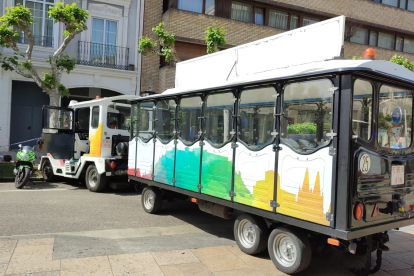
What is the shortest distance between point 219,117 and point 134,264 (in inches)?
96.1

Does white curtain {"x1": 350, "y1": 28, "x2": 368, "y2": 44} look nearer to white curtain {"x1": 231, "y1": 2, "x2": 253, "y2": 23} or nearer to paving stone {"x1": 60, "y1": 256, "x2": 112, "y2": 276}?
white curtain {"x1": 231, "y1": 2, "x2": 253, "y2": 23}

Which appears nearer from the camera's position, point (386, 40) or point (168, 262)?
point (168, 262)

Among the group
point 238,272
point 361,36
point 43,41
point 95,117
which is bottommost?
point 238,272

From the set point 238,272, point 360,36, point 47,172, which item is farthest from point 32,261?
point 360,36

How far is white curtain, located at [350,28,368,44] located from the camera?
2047 cm

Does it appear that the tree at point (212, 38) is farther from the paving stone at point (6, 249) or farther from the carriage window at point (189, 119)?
the paving stone at point (6, 249)

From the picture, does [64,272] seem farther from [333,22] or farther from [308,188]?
[333,22]

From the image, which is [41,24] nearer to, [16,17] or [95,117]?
[16,17]

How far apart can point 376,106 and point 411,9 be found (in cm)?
2233

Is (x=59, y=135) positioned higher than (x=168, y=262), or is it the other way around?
(x=59, y=135)

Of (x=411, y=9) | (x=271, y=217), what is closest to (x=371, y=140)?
(x=271, y=217)

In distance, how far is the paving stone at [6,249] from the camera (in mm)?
4512

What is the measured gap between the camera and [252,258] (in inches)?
199

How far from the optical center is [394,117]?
4621mm
